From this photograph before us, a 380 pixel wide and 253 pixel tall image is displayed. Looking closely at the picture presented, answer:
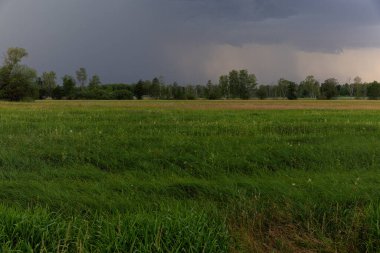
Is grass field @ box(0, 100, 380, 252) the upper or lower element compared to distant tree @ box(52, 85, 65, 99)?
lower

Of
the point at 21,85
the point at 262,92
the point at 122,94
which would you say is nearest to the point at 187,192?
the point at 21,85

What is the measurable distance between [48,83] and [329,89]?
334ft

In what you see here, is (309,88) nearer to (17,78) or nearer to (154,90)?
(154,90)

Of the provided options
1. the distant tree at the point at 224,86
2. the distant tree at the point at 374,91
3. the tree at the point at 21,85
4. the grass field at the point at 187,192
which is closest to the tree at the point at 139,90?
the distant tree at the point at 224,86

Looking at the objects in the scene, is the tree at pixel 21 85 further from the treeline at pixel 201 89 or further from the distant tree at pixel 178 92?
the distant tree at pixel 178 92

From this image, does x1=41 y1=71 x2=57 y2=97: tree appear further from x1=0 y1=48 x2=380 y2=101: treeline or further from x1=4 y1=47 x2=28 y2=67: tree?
x1=4 y1=47 x2=28 y2=67: tree

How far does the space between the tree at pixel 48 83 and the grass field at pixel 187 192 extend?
11816 centimetres

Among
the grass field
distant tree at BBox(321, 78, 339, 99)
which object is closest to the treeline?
distant tree at BBox(321, 78, 339, 99)

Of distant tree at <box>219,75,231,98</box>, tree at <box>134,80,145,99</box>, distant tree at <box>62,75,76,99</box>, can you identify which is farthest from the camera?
distant tree at <box>219,75,231,98</box>

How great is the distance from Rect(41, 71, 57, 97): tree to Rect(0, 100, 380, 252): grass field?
11816 centimetres

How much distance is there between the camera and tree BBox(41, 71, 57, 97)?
122 metres

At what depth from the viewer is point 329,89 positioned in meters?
129

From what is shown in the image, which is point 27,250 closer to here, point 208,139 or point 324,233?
point 324,233

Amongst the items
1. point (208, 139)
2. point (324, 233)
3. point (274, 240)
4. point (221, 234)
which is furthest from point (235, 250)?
point (208, 139)
